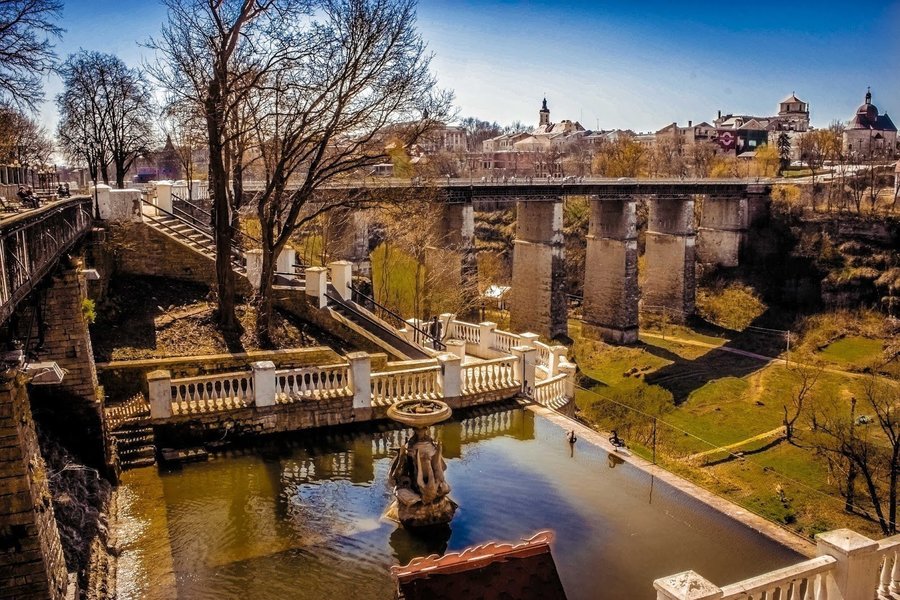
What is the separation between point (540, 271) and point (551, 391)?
79.7 ft

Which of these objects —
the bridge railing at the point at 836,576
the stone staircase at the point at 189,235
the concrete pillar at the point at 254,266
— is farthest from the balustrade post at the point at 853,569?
the stone staircase at the point at 189,235

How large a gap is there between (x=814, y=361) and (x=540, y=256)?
→ 14765 mm

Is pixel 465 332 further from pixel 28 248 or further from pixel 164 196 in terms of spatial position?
pixel 28 248

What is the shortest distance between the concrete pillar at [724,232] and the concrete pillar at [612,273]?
14.9 m

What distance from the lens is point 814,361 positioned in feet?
122

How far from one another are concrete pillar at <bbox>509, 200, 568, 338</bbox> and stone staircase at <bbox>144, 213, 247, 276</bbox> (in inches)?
841

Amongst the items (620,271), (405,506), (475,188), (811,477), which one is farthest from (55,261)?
(620,271)

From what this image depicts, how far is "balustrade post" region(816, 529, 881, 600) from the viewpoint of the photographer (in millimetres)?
5566

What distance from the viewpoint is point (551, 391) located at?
46.9 feet

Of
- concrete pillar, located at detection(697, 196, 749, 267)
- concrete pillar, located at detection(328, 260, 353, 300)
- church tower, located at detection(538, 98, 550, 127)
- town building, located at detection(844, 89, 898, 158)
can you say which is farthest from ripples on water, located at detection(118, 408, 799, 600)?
church tower, located at detection(538, 98, 550, 127)

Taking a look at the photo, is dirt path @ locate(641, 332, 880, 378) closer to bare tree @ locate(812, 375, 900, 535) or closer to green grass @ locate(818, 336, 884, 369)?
green grass @ locate(818, 336, 884, 369)

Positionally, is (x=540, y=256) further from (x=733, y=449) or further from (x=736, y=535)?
(x=736, y=535)

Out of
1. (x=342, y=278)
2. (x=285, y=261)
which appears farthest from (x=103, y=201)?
(x=342, y=278)

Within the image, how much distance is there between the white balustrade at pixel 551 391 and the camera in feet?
45.8
